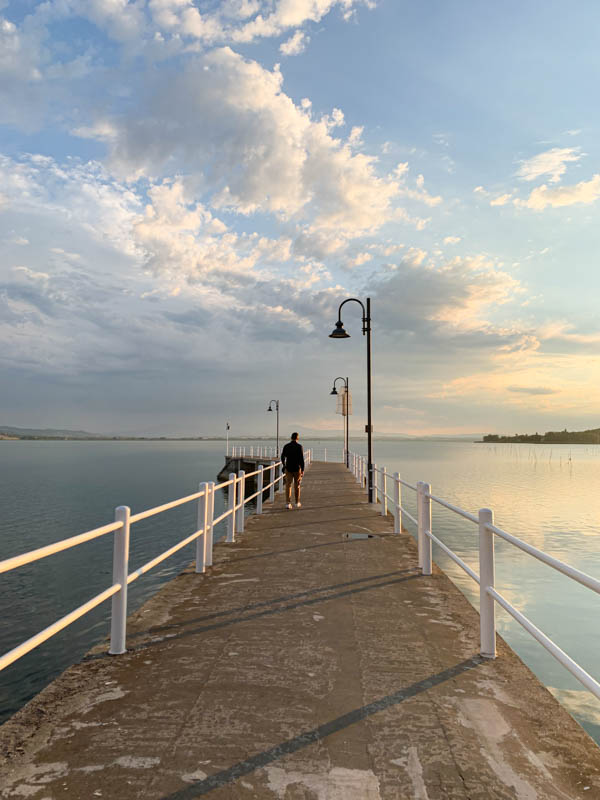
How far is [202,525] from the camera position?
7.11m

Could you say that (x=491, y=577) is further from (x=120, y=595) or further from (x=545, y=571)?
(x=545, y=571)

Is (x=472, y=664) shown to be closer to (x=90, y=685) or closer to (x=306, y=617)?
(x=306, y=617)

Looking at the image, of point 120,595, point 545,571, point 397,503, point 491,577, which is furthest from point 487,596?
point 545,571

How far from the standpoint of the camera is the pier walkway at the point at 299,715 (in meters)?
2.64

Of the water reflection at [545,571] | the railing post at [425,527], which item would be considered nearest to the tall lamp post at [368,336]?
the water reflection at [545,571]

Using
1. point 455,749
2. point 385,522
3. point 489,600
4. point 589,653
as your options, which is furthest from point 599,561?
point 455,749

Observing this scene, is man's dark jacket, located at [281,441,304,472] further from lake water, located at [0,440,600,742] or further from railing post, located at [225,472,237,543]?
lake water, located at [0,440,600,742]

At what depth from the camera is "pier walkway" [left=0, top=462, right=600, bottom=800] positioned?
8.67 ft

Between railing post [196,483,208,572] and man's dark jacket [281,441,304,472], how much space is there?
619 centimetres

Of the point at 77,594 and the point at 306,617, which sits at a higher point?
the point at 306,617

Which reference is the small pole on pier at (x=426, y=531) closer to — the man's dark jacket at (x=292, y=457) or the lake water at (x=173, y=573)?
the lake water at (x=173, y=573)

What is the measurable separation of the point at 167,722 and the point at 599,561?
881 inches

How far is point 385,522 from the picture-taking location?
40.4 feet

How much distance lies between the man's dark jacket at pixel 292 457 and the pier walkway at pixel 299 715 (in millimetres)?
7672
